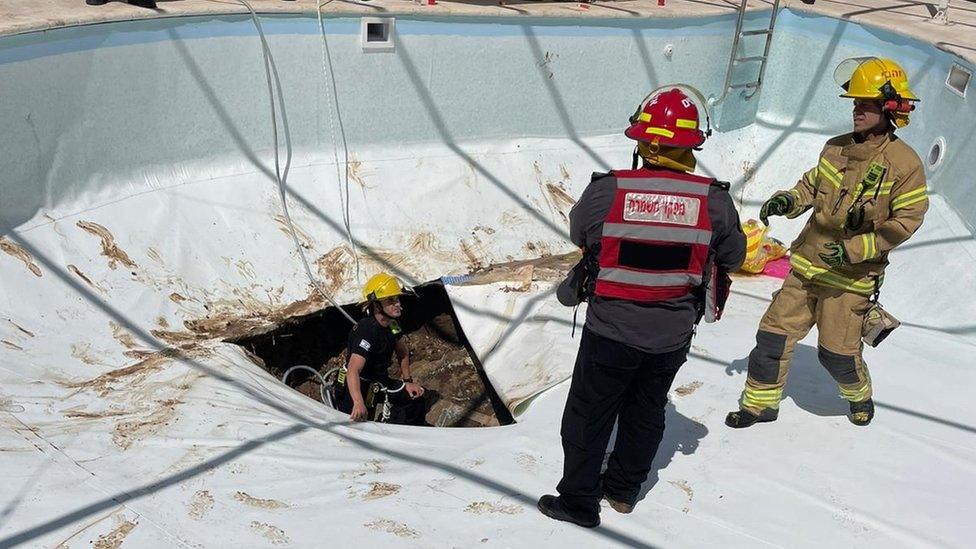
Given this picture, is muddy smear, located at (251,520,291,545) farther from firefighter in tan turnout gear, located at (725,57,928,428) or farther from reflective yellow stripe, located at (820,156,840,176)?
reflective yellow stripe, located at (820,156,840,176)

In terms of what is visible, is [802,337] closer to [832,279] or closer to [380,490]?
[832,279]

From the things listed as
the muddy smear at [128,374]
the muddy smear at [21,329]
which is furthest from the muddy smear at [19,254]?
the muddy smear at [128,374]

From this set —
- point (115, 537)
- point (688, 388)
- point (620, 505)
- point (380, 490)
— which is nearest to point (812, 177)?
point (688, 388)

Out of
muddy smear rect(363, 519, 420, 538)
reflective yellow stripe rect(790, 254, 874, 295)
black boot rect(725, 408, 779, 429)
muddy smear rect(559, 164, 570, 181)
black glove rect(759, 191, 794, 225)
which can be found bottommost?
muddy smear rect(363, 519, 420, 538)

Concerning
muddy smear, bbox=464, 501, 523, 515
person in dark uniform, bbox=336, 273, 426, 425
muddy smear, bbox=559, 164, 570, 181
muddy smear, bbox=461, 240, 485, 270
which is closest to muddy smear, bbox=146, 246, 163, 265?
person in dark uniform, bbox=336, 273, 426, 425

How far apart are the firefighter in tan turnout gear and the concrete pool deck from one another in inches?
127

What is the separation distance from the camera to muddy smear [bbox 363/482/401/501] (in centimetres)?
363

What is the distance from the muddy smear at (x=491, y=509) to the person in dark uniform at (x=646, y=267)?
1.24 ft

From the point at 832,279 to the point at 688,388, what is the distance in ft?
3.16

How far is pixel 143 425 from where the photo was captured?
157 inches

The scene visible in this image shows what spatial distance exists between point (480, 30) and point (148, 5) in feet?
7.17

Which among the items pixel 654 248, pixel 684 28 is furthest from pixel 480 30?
pixel 654 248

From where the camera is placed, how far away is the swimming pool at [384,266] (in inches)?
143

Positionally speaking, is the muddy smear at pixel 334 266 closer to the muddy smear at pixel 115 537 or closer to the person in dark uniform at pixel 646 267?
the muddy smear at pixel 115 537
